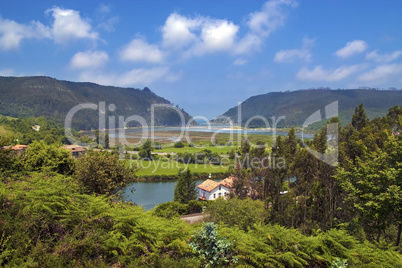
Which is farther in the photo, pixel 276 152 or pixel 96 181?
pixel 276 152

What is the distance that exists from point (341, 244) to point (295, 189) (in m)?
17.7

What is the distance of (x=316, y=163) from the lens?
19969mm

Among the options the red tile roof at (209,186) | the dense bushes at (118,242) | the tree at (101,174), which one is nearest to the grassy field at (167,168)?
the red tile roof at (209,186)

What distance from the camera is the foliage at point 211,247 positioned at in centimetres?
501

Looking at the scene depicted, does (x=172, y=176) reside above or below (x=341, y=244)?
below

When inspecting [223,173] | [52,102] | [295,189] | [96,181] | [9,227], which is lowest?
[223,173]

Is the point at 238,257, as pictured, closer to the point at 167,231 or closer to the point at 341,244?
the point at 167,231

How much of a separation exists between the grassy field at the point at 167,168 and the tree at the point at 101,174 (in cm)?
3463

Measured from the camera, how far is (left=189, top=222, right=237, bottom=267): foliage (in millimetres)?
5008

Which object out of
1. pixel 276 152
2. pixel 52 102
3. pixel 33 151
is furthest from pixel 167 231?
pixel 52 102

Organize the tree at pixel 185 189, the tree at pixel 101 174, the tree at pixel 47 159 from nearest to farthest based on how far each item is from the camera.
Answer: the tree at pixel 101 174, the tree at pixel 47 159, the tree at pixel 185 189

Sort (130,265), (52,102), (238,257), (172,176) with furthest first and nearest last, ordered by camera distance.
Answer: (52,102) < (172,176) < (238,257) < (130,265)

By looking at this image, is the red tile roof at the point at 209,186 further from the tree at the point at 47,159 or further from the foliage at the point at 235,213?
the tree at the point at 47,159

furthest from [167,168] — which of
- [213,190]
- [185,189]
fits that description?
[185,189]
